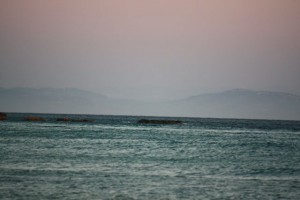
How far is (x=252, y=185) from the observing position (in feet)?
125

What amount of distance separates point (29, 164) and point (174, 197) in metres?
18.4

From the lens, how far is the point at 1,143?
2790 inches

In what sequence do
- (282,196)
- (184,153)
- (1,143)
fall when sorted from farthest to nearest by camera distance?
(1,143)
(184,153)
(282,196)

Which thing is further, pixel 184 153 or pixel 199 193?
pixel 184 153

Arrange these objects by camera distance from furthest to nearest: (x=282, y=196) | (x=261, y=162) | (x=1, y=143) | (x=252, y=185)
A: 1. (x=1, y=143)
2. (x=261, y=162)
3. (x=252, y=185)
4. (x=282, y=196)

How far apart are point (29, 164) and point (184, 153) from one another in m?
20.3

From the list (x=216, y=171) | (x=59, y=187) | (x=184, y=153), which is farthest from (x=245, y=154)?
(x=59, y=187)

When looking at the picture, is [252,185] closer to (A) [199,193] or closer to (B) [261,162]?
(A) [199,193]

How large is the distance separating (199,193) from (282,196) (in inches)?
186

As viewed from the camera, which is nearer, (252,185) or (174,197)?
(174,197)

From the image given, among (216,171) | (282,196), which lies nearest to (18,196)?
(282,196)

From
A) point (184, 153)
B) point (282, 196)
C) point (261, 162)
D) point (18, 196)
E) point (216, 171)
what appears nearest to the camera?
point (18, 196)

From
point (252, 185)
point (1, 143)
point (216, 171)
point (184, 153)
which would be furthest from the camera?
point (1, 143)

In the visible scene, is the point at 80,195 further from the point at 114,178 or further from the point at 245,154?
the point at 245,154
